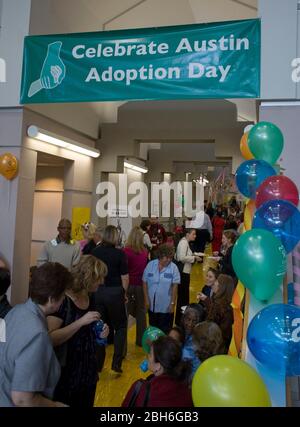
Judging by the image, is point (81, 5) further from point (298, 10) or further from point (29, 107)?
point (298, 10)

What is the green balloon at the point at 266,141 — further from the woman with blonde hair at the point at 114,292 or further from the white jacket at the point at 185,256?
the white jacket at the point at 185,256

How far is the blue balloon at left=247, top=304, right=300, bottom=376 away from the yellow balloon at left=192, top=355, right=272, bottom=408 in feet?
1.09

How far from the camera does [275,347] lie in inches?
68.1

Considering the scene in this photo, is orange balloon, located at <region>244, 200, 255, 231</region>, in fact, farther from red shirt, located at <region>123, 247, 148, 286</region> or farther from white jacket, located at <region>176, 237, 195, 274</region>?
white jacket, located at <region>176, 237, 195, 274</region>

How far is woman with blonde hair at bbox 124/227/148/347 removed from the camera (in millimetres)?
4332

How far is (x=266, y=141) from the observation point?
2.56 meters

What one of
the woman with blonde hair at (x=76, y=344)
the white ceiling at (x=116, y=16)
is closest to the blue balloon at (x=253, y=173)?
the woman with blonde hair at (x=76, y=344)

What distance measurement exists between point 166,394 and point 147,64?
311cm

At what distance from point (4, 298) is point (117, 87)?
100 inches

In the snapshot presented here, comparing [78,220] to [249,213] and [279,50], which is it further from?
[249,213]

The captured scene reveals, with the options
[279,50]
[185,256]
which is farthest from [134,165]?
[279,50]

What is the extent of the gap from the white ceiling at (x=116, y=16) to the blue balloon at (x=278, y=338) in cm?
378

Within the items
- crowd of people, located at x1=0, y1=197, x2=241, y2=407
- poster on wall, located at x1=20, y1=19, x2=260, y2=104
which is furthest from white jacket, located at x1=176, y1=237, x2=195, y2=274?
poster on wall, located at x1=20, y1=19, x2=260, y2=104
